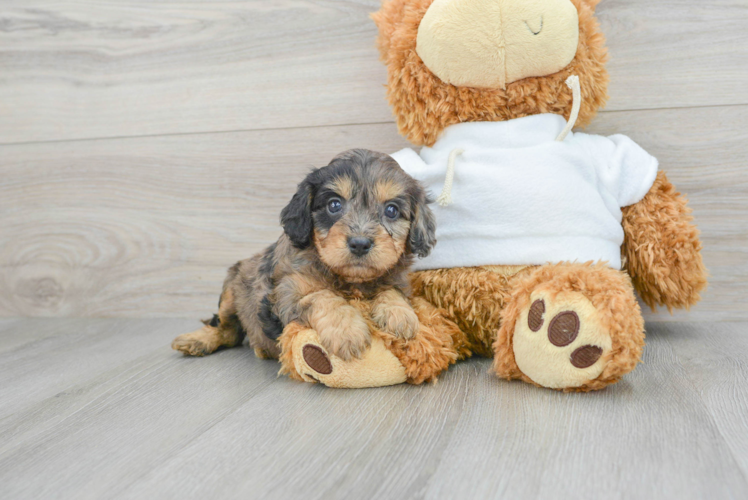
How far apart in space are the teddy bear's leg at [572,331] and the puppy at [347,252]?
31 cm

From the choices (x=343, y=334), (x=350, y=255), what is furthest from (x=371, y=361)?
(x=350, y=255)

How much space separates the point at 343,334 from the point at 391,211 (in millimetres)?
418

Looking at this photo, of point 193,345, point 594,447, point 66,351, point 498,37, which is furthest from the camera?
point 66,351

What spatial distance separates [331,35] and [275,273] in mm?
1215

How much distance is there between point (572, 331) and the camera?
151cm

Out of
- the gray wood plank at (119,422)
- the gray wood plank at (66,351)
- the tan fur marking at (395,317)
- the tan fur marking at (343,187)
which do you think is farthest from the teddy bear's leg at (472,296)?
the gray wood plank at (66,351)

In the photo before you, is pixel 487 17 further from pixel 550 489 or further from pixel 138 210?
pixel 138 210

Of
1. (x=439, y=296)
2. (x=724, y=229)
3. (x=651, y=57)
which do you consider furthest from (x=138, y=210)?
(x=724, y=229)

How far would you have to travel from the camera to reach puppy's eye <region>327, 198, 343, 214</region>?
1735mm

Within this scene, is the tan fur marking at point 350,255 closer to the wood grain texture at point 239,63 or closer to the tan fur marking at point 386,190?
the tan fur marking at point 386,190

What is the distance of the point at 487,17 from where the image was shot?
182 centimetres

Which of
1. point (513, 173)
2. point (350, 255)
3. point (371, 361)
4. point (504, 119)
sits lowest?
point (371, 361)

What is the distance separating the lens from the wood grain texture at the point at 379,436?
1.11 meters

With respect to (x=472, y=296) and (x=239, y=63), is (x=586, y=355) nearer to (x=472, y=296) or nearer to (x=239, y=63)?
(x=472, y=296)
